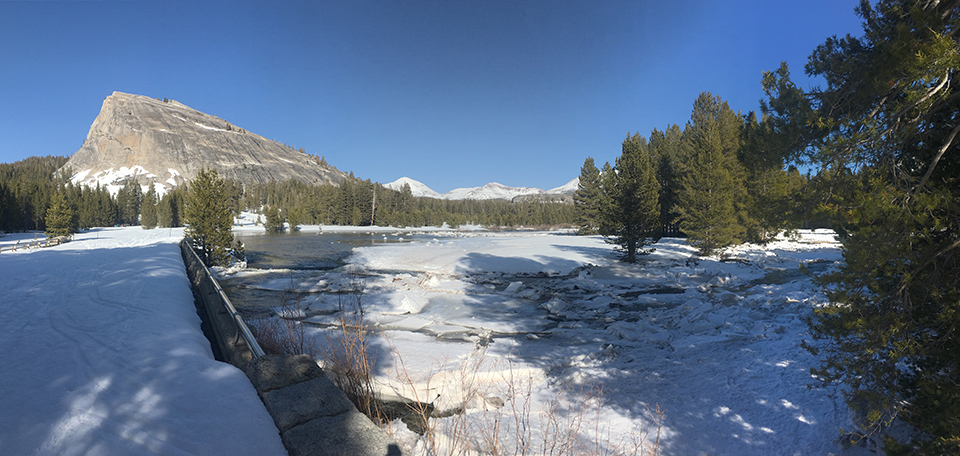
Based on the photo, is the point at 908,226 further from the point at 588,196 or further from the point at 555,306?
the point at 588,196

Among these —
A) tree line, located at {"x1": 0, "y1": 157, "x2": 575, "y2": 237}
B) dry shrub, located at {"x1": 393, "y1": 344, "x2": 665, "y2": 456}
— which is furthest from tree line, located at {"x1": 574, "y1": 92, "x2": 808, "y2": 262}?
tree line, located at {"x1": 0, "y1": 157, "x2": 575, "y2": 237}

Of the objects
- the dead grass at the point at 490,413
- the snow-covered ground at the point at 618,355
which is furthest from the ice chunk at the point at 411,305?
the dead grass at the point at 490,413

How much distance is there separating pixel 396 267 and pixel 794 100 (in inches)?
680

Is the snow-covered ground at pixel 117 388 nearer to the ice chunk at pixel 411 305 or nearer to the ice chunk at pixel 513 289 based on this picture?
the ice chunk at pixel 411 305

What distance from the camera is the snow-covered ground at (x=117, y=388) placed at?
2.59 meters

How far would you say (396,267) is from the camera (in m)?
19.3

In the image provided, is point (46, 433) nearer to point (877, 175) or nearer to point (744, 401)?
point (744, 401)

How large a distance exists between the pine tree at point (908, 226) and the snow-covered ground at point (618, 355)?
1.91 feet

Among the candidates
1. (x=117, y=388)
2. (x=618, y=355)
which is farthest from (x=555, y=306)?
(x=117, y=388)

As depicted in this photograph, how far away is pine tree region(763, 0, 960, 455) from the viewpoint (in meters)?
2.82

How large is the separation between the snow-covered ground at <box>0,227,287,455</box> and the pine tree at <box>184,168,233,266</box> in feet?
46.1

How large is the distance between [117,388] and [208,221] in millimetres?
19039

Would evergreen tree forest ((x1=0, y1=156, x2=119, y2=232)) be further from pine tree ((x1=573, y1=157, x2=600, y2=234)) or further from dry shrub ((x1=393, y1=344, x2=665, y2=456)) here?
pine tree ((x1=573, y1=157, x2=600, y2=234))

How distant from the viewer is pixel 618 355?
6.34 m
